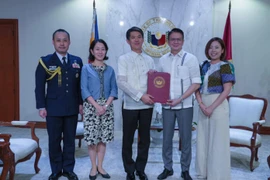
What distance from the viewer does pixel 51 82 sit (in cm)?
246

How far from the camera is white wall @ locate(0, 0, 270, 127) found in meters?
4.53

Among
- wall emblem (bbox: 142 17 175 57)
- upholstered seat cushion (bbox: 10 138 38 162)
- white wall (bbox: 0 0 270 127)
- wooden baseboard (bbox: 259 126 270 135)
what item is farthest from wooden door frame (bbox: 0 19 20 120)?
wooden baseboard (bbox: 259 126 270 135)

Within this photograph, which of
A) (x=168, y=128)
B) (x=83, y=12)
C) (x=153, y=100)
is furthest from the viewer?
(x=83, y=12)

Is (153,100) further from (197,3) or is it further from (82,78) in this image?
(197,3)

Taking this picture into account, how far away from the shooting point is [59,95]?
2.46 m

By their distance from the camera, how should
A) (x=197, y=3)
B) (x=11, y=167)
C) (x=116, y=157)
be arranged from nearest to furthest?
(x=11, y=167) < (x=116, y=157) < (x=197, y=3)

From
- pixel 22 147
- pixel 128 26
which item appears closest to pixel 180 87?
pixel 22 147

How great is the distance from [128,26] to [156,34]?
0.51 meters

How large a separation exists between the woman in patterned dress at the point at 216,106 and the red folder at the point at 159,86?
0.37 m

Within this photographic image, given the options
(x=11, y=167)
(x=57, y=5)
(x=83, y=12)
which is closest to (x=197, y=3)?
(x=83, y=12)

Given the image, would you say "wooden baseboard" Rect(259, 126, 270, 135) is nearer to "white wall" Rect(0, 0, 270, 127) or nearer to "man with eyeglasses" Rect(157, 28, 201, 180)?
"white wall" Rect(0, 0, 270, 127)

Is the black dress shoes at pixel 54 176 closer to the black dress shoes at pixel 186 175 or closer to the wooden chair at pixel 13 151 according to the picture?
the wooden chair at pixel 13 151

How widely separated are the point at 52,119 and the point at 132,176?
3.11ft

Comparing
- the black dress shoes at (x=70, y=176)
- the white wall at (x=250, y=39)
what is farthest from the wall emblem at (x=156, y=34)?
the black dress shoes at (x=70, y=176)
